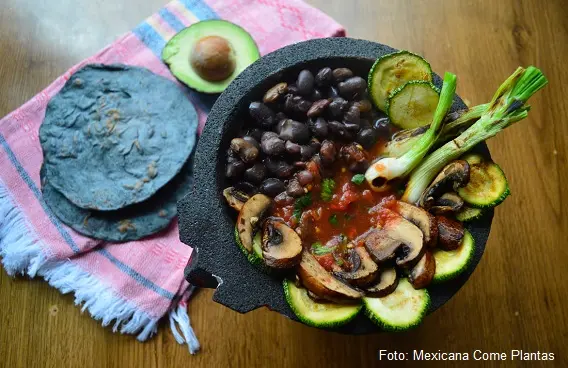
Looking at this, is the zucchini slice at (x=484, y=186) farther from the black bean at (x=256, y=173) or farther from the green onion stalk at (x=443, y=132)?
the black bean at (x=256, y=173)

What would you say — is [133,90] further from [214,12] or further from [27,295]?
[27,295]

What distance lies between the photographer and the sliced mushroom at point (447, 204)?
4.75 ft

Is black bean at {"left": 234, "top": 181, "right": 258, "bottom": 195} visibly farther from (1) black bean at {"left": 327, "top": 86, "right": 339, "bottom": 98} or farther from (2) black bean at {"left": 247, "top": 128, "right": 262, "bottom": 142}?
(1) black bean at {"left": 327, "top": 86, "right": 339, "bottom": 98}

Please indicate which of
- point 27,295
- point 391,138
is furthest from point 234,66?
point 27,295

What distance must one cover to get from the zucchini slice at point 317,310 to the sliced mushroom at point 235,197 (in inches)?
10.0

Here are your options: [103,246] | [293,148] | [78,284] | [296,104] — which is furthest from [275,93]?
[78,284]

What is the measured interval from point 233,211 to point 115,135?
2.30ft

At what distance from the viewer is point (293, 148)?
58.7 inches

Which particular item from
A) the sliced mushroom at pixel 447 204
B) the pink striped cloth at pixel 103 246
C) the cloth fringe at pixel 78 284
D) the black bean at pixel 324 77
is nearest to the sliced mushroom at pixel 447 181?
the sliced mushroom at pixel 447 204

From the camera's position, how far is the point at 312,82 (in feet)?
5.06

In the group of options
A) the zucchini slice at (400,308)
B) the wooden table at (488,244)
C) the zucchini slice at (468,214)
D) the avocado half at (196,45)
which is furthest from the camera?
the avocado half at (196,45)

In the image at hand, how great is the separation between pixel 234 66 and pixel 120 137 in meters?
0.50

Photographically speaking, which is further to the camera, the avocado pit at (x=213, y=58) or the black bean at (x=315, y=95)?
the avocado pit at (x=213, y=58)

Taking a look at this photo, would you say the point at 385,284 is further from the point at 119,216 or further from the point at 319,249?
the point at 119,216
